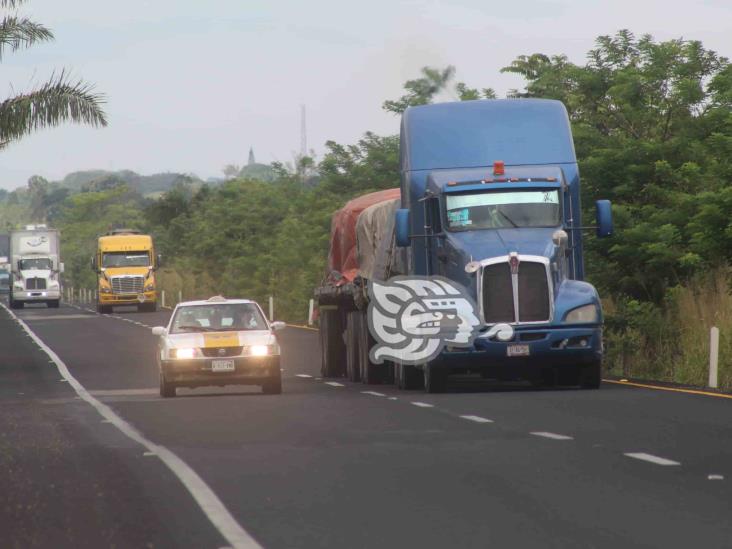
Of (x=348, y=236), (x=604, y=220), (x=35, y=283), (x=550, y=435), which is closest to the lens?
(x=550, y=435)

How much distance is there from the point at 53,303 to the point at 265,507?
87.7 m

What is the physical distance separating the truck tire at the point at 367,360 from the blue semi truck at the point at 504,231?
175cm

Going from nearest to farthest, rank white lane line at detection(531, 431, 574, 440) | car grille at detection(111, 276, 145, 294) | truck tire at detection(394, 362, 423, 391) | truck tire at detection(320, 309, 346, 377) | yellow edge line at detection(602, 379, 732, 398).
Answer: white lane line at detection(531, 431, 574, 440), yellow edge line at detection(602, 379, 732, 398), truck tire at detection(394, 362, 423, 391), truck tire at detection(320, 309, 346, 377), car grille at detection(111, 276, 145, 294)

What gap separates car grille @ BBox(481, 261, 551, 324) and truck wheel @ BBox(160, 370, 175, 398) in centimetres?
470

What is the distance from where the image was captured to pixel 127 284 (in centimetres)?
7894

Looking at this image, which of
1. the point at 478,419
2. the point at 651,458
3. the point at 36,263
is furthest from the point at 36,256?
the point at 651,458

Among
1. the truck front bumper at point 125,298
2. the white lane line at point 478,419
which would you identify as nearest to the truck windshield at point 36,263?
the truck front bumper at point 125,298

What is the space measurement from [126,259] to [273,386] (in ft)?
180

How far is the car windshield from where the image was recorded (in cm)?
2542

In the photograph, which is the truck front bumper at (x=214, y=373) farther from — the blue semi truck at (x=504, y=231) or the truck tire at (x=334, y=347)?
the truck tire at (x=334, y=347)

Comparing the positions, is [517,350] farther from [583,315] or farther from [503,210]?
[503,210]

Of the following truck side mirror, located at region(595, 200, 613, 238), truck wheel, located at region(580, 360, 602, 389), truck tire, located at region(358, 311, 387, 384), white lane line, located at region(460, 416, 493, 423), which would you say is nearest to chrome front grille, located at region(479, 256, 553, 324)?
truck side mirror, located at region(595, 200, 613, 238)

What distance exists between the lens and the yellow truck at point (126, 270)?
79.0 metres

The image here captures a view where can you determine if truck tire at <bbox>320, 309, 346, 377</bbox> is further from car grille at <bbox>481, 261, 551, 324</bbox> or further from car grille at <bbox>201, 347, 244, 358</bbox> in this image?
car grille at <bbox>481, 261, 551, 324</bbox>
